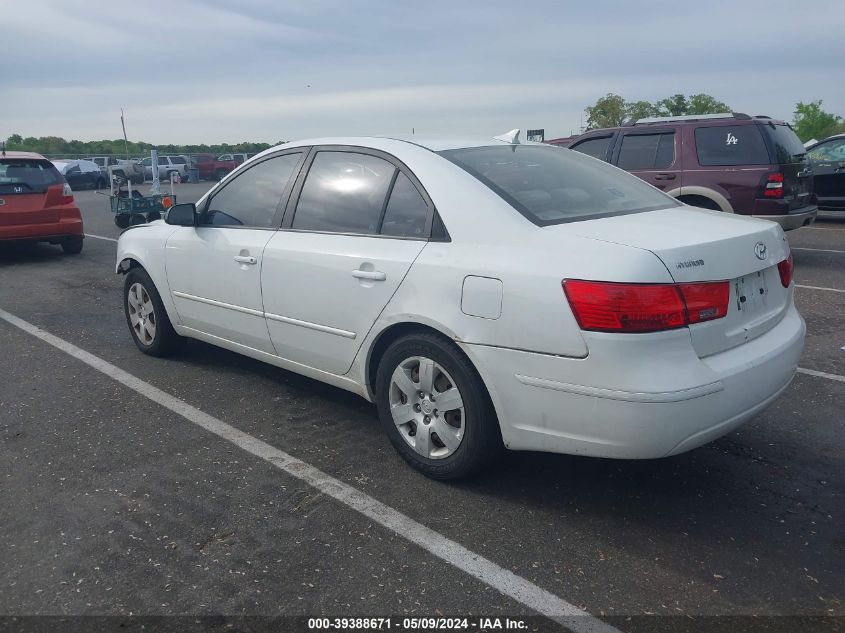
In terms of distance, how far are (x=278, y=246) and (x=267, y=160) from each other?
2.45 feet

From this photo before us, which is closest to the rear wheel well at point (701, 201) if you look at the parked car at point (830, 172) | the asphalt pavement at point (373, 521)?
the parked car at point (830, 172)

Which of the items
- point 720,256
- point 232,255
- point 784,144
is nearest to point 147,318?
point 232,255

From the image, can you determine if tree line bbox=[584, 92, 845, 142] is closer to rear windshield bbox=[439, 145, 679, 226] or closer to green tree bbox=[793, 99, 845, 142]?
green tree bbox=[793, 99, 845, 142]

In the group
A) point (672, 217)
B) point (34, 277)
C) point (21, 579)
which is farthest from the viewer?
point (34, 277)

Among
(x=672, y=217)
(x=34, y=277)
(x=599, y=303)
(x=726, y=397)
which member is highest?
(x=672, y=217)

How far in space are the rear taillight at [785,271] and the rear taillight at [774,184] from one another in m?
6.26

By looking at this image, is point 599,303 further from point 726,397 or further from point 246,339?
point 246,339

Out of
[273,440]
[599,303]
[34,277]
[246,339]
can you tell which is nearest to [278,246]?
[246,339]

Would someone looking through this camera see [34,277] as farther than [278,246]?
Yes

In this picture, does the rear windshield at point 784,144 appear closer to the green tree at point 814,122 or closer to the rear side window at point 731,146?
the rear side window at point 731,146

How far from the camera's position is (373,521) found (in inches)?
130

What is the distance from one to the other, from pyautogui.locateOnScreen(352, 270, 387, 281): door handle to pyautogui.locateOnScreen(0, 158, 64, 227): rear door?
8.76 metres

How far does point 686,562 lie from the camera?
2963mm

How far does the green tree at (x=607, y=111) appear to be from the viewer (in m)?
57.4
